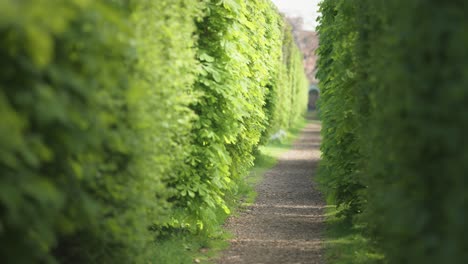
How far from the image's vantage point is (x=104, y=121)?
13.7ft

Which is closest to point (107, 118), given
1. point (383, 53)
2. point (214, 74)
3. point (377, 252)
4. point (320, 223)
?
point (383, 53)

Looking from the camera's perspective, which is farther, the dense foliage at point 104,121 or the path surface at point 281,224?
the path surface at point 281,224

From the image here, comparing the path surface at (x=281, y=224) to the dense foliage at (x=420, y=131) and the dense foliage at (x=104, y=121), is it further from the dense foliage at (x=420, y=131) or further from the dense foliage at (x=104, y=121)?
the dense foliage at (x=420, y=131)

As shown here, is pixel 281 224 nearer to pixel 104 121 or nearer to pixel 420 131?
pixel 420 131

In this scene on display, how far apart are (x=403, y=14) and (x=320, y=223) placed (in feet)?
25.1

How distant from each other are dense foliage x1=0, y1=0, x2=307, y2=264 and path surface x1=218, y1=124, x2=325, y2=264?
85cm

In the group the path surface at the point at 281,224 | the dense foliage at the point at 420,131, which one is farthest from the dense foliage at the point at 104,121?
the dense foliage at the point at 420,131

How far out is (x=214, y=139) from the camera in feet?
30.5

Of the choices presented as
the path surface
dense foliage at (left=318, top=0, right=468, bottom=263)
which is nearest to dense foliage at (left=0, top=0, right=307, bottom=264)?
the path surface

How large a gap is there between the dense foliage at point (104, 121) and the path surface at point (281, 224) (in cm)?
85

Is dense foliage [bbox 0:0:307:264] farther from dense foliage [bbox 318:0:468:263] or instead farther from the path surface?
dense foliage [bbox 318:0:468:263]

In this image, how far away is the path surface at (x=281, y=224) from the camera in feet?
30.9

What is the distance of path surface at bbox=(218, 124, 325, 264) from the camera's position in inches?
371

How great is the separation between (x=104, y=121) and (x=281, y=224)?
8.29 metres
